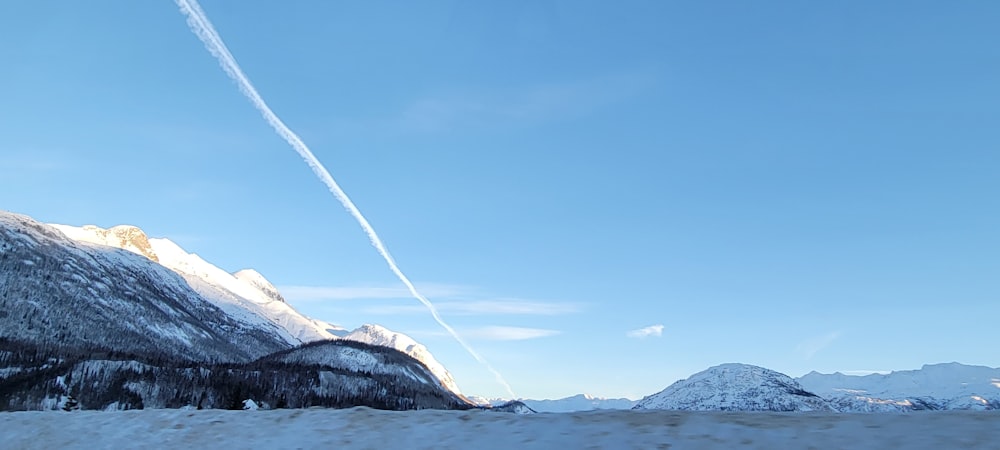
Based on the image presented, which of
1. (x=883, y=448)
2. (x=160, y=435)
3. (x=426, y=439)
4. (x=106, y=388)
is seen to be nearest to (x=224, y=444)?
(x=160, y=435)

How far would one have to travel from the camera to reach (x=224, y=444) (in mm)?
18891

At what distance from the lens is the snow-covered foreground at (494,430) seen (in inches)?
572

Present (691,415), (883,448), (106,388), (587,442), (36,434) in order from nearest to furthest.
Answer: (883,448), (587,442), (691,415), (36,434), (106,388)

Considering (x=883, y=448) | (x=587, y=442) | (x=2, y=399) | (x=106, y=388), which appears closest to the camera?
(x=883, y=448)

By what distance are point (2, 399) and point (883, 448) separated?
233746 mm

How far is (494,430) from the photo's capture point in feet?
58.2

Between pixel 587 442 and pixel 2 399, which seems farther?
pixel 2 399

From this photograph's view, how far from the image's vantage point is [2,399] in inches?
7328

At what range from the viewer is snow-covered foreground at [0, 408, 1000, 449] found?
1452 cm

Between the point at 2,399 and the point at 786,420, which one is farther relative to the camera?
Result: the point at 2,399

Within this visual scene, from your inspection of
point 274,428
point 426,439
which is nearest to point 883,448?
point 426,439

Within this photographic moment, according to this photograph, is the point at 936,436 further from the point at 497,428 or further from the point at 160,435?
the point at 160,435

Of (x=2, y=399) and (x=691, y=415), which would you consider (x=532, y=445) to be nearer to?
(x=691, y=415)

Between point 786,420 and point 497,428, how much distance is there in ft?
24.6
